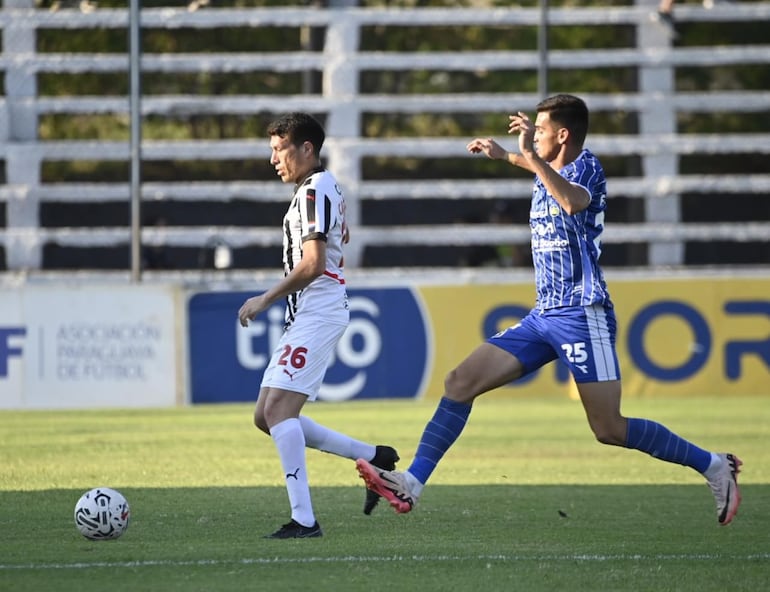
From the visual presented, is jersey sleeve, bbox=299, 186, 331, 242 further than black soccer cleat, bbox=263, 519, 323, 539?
Yes

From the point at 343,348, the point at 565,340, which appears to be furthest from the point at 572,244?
the point at 343,348

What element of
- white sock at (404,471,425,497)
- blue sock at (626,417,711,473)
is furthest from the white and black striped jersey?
blue sock at (626,417,711,473)

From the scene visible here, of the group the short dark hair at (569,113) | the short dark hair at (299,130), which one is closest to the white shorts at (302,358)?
the short dark hair at (299,130)

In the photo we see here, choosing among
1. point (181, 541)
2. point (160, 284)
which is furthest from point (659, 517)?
point (160, 284)

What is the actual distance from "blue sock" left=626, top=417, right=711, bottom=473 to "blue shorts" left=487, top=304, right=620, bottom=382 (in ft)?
1.02

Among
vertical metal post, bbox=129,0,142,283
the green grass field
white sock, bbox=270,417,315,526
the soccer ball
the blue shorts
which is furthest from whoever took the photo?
vertical metal post, bbox=129,0,142,283

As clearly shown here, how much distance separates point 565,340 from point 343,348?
10459 mm

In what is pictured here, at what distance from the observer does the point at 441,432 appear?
29.4 ft

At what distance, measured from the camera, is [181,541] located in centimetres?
813

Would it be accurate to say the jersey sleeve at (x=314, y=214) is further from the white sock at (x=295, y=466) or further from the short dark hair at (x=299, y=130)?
the white sock at (x=295, y=466)

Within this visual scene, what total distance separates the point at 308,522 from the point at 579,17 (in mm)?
16814

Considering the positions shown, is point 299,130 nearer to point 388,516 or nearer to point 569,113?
point 569,113

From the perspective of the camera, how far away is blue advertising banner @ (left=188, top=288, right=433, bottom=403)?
1884 centimetres

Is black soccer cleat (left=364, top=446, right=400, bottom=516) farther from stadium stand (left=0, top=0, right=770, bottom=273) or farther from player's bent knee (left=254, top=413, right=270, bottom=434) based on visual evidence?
stadium stand (left=0, top=0, right=770, bottom=273)
